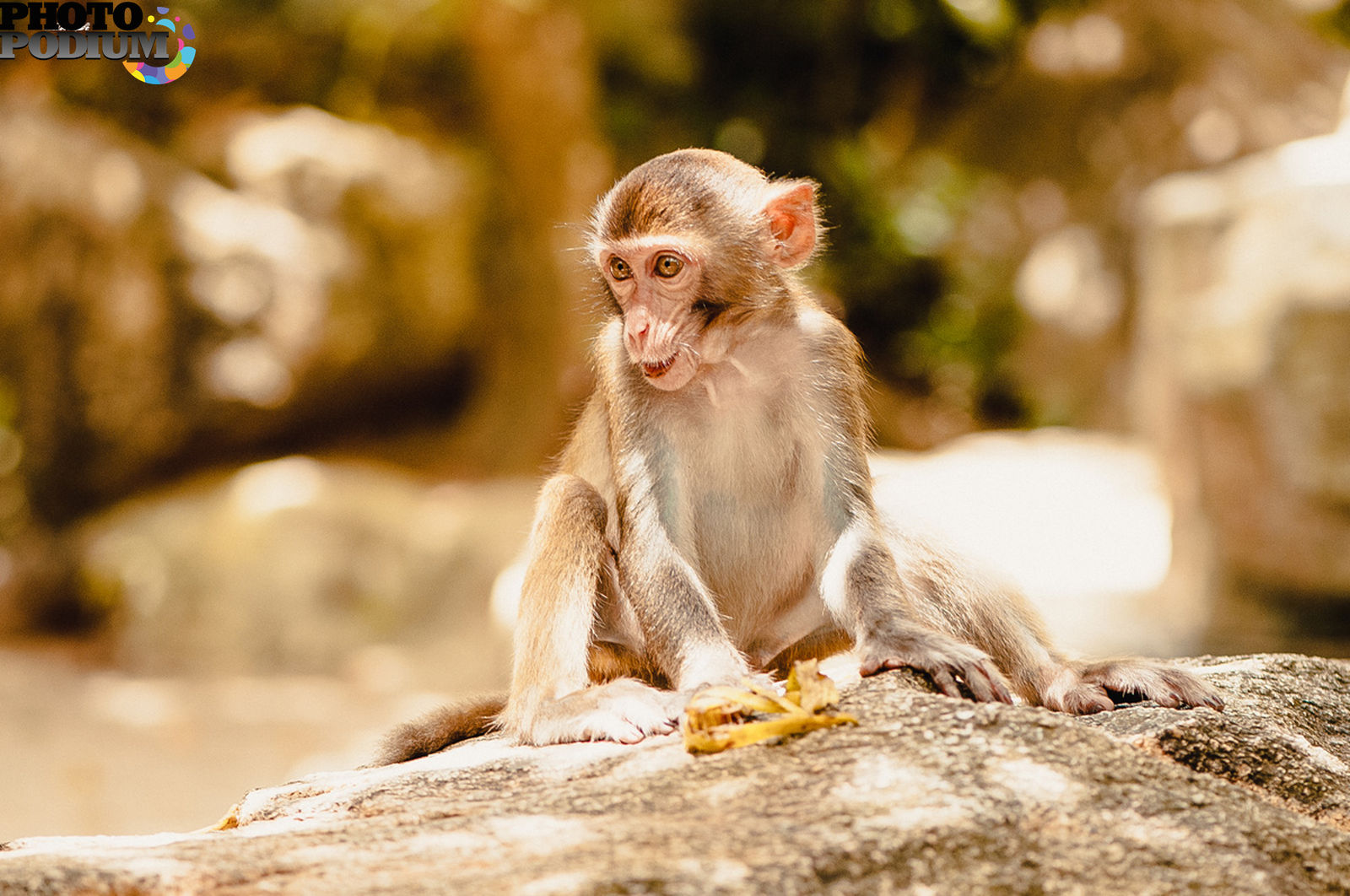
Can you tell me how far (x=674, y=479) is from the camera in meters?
4.50

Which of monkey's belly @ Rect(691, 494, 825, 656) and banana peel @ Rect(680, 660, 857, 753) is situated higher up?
monkey's belly @ Rect(691, 494, 825, 656)

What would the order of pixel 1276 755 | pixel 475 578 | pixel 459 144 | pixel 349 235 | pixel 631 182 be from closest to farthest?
pixel 1276 755
pixel 631 182
pixel 475 578
pixel 349 235
pixel 459 144

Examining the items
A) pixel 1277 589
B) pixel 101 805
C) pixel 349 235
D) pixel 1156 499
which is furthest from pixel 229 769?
pixel 1156 499

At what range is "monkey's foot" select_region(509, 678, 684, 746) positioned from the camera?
384 cm

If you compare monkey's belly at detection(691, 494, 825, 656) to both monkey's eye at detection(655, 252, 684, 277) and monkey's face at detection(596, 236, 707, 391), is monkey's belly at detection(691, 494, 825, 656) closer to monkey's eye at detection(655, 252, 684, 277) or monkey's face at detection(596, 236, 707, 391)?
monkey's face at detection(596, 236, 707, 391)

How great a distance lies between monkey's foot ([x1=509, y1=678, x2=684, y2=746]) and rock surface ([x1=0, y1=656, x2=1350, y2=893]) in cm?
7

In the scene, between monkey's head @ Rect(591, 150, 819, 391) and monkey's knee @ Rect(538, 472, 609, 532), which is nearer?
monkey's head @ Rect(591, 150, 819, 391)

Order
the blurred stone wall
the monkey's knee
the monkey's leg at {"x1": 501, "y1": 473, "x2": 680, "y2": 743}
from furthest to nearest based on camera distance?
1. the blurred stone wall
2. the monkey's knee
3. the monkey's leg at {"x1": 501, "y1": 473, "x2": 680, "y2": 743}

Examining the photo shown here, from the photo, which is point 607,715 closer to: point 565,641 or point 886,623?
point 565,641

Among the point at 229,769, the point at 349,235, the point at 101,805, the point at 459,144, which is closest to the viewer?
the point at 101,805

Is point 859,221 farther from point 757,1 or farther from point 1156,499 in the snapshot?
point 1156,499

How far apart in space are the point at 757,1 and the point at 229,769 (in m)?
12.3

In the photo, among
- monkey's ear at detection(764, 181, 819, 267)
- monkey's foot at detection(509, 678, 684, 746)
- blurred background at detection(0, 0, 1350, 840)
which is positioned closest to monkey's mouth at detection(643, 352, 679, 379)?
monkey's ear at detection(764, 181, 819, 267)

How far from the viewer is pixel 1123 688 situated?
4195 millimetres
